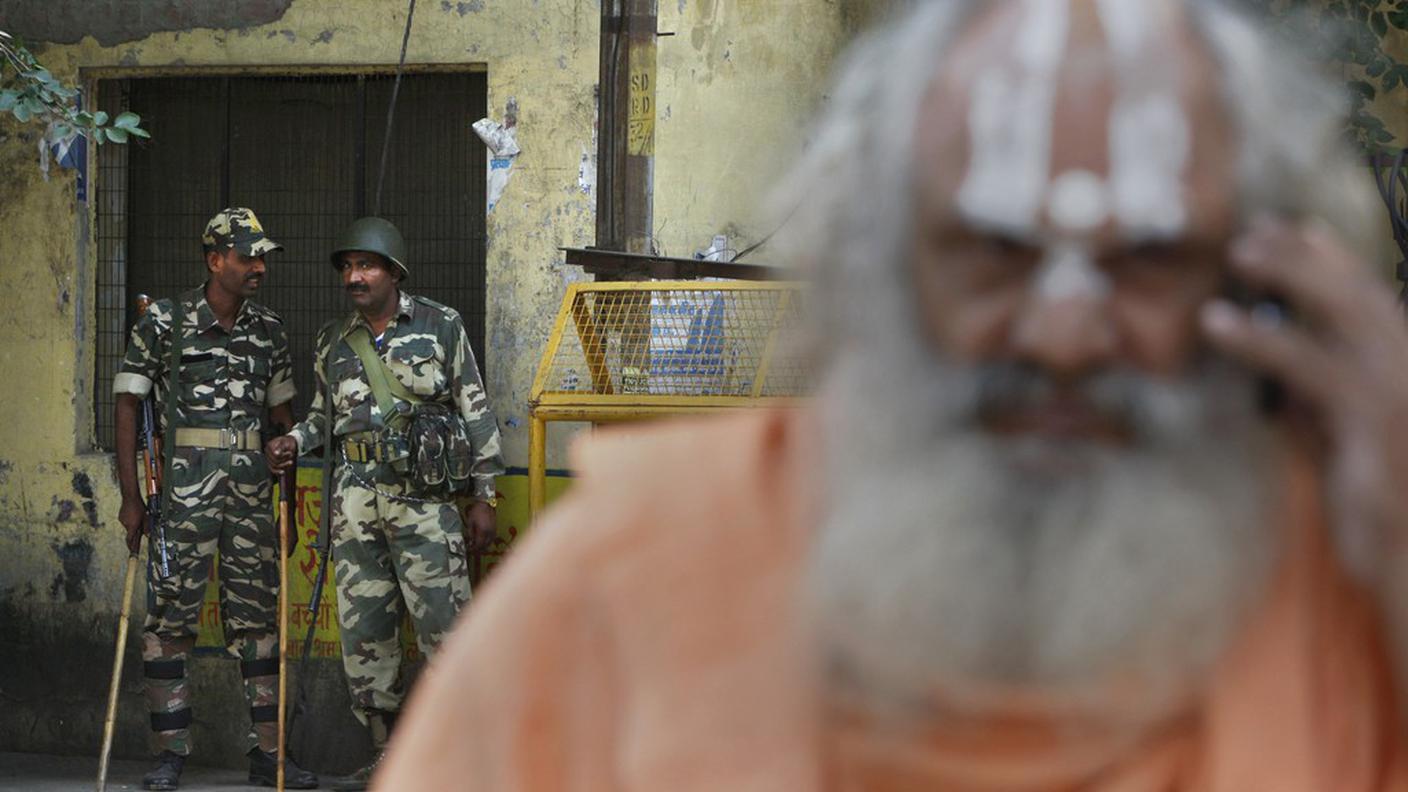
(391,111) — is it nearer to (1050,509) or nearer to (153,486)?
(153,486)

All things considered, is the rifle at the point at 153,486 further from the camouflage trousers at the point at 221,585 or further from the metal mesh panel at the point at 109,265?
the metal mesh panel at the point at 109,265

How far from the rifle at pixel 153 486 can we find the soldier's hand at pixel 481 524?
4.08 feet

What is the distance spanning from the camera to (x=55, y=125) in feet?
21.8

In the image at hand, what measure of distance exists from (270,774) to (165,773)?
1.37 feet

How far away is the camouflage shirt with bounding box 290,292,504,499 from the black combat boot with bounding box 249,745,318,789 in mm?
1409

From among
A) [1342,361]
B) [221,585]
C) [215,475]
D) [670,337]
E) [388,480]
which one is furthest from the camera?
[221,585]

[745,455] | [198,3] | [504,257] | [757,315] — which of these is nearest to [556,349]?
[757,315]

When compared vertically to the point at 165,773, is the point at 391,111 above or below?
above

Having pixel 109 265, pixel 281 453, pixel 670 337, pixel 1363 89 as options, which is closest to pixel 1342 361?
pixel 670 337

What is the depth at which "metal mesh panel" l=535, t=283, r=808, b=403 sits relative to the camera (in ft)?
20.6

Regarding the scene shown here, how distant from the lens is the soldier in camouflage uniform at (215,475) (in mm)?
7910

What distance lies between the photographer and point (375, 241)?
7.68m

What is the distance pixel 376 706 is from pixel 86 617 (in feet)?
4.90

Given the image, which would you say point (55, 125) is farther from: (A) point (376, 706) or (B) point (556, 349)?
(A) point (376, 706)
